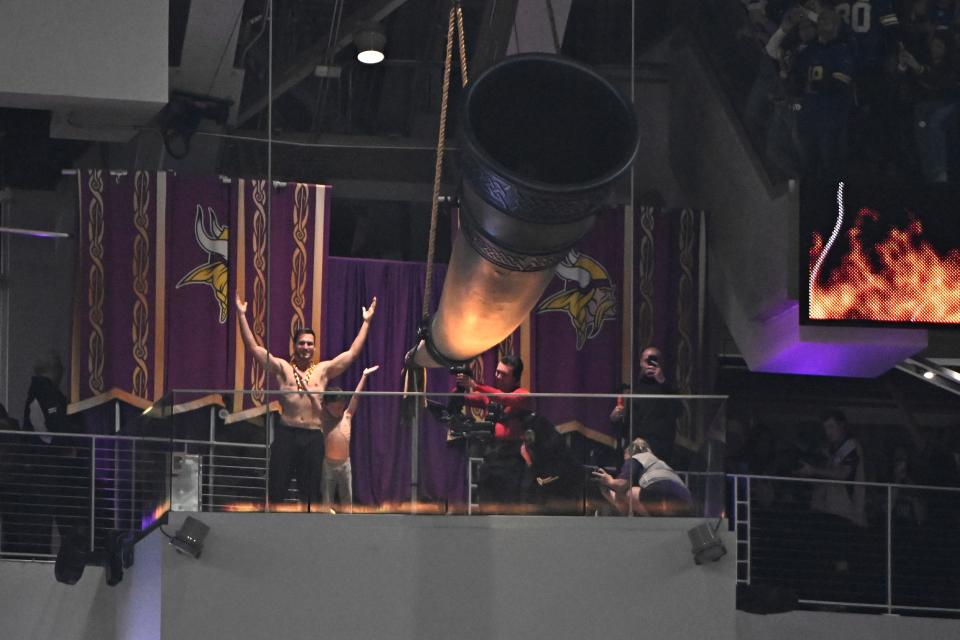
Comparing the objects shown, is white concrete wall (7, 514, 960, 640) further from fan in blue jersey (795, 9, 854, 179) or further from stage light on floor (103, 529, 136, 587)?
fan in blue jersey (795, 9, 854, 179)

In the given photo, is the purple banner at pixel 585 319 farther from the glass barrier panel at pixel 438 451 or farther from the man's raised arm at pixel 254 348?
the glass barrier panel at pixel 438 451

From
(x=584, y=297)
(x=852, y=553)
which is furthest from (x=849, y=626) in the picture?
(x=584, y=297)

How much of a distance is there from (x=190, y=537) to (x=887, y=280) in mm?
4702

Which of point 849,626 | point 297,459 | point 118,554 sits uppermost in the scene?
point 297,459

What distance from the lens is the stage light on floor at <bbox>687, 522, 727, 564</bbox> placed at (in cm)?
796

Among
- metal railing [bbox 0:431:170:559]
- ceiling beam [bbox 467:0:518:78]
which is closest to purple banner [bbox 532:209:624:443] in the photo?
ceiling beam [bbox 467:0:518:78]

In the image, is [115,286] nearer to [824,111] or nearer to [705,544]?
[824,111]

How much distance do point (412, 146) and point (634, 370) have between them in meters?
2.15

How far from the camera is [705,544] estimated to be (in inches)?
313

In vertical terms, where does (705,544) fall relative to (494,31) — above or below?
below

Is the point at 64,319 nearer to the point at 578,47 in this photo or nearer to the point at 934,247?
the point at 578,47

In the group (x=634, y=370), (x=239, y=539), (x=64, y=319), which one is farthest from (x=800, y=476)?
(x=64, y=319)

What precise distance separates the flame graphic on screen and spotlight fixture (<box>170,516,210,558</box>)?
418cm

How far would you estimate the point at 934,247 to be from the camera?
10.5 metres
